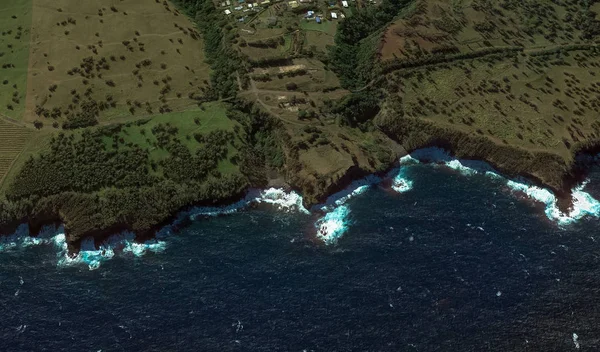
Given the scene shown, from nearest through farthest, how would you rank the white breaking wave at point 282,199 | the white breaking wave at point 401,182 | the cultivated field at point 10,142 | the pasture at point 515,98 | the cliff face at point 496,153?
the white breaking wave at point 282,199
the cultivated field at point 10,142
the white breaking wave at point 401,182
the cliff face at point 496,153
the pasture at point 515,98

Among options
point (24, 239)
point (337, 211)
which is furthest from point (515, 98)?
point (24, 239)

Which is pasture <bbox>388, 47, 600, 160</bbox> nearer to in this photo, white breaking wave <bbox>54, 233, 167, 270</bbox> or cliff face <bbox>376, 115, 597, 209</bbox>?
cliff face <bbox>376, 115, 597, 209</bbox>

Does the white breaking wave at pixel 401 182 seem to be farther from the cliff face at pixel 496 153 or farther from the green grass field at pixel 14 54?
the green grass field at pixel 14 54

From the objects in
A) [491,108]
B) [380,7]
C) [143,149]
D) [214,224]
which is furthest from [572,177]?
[143,149]

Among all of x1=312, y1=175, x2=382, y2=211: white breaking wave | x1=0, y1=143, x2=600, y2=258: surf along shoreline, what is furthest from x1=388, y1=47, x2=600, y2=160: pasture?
x1=312, y1=175, x2=382, y2=211: white breaking wave

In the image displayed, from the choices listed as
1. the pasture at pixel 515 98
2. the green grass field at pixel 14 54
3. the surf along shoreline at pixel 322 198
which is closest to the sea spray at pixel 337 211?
the surf along shoreline at pixel 322 198

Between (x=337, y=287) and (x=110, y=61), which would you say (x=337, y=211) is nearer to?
(x=337, y=287)

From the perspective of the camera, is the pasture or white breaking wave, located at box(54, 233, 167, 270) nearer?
white breaking wave, located at box(54, 233, 167, 270)
